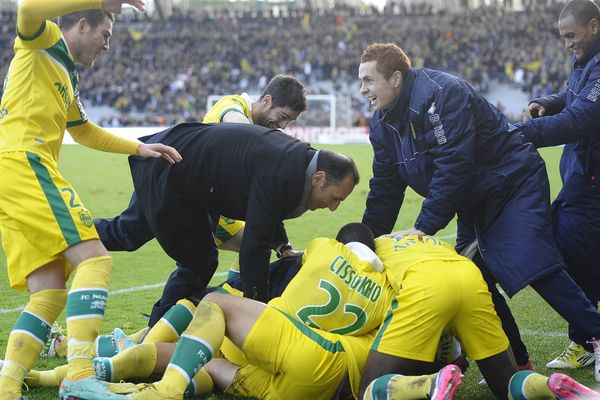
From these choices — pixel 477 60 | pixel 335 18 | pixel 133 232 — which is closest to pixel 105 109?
pixel 335 18

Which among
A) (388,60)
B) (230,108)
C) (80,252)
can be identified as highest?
(388,60)

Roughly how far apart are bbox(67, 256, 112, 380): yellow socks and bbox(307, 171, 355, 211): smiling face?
1198mm

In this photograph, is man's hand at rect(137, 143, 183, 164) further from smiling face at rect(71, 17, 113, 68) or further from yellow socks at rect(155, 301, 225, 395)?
yellow socks at rect(155, 301, 225, 395)

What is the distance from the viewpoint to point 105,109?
40.5 metres

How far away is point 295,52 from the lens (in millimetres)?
42344

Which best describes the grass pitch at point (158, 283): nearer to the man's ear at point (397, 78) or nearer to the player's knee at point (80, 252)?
the player's knee at point (80, 252)

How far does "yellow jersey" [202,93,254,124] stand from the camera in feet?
20.0

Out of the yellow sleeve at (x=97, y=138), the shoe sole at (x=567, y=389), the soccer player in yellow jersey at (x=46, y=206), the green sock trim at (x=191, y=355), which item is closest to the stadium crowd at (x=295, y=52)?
the yellow sleeve at (x=97, y=138)

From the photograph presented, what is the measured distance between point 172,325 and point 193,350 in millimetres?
816

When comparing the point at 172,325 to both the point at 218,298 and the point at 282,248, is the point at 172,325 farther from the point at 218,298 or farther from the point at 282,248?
the point at 282,248

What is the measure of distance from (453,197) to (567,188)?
133 cm

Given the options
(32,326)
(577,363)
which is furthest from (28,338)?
(577,363)

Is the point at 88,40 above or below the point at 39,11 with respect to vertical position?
below

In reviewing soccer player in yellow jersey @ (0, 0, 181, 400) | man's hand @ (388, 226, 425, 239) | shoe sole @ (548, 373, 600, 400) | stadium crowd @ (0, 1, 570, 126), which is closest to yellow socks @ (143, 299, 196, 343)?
soccer player in yellow jersey @ (0, 0, 181, 400)
